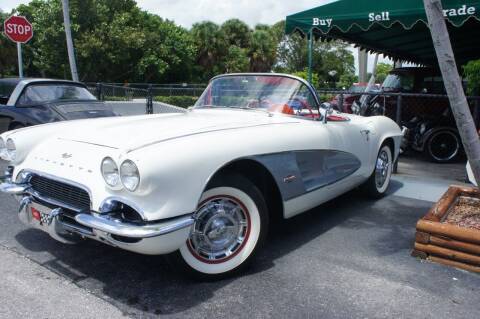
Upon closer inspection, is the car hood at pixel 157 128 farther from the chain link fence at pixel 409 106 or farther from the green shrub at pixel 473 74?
the chain link fence at pixel 409 106

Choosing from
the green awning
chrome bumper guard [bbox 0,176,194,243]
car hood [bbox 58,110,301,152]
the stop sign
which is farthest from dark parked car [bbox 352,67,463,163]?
Result: the stop sign

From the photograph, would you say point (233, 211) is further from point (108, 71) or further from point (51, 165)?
point (108, 71)

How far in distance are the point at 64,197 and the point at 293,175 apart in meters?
1.66

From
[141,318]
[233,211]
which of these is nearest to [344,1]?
[233,211]

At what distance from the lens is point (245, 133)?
3.07 metres

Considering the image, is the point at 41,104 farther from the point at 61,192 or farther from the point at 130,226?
the point at 130,226

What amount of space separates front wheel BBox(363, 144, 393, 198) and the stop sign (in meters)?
8.98

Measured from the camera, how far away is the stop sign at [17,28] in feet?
32.3

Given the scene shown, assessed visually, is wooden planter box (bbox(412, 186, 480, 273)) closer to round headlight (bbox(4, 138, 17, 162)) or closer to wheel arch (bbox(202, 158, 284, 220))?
wheel arch (bbox(202, 158, 284, 220))

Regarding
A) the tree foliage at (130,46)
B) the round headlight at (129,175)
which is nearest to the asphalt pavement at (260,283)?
the round headlight at (129,175)

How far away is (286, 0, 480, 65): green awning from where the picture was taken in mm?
5977

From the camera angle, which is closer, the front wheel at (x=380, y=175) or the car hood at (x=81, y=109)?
the front wheel at (x=380, y=175)

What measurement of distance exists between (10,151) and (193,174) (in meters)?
1.78

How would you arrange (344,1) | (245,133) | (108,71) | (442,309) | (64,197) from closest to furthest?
(442,309) → (64,197) → (245,133) → (344,1) → (108,71)
